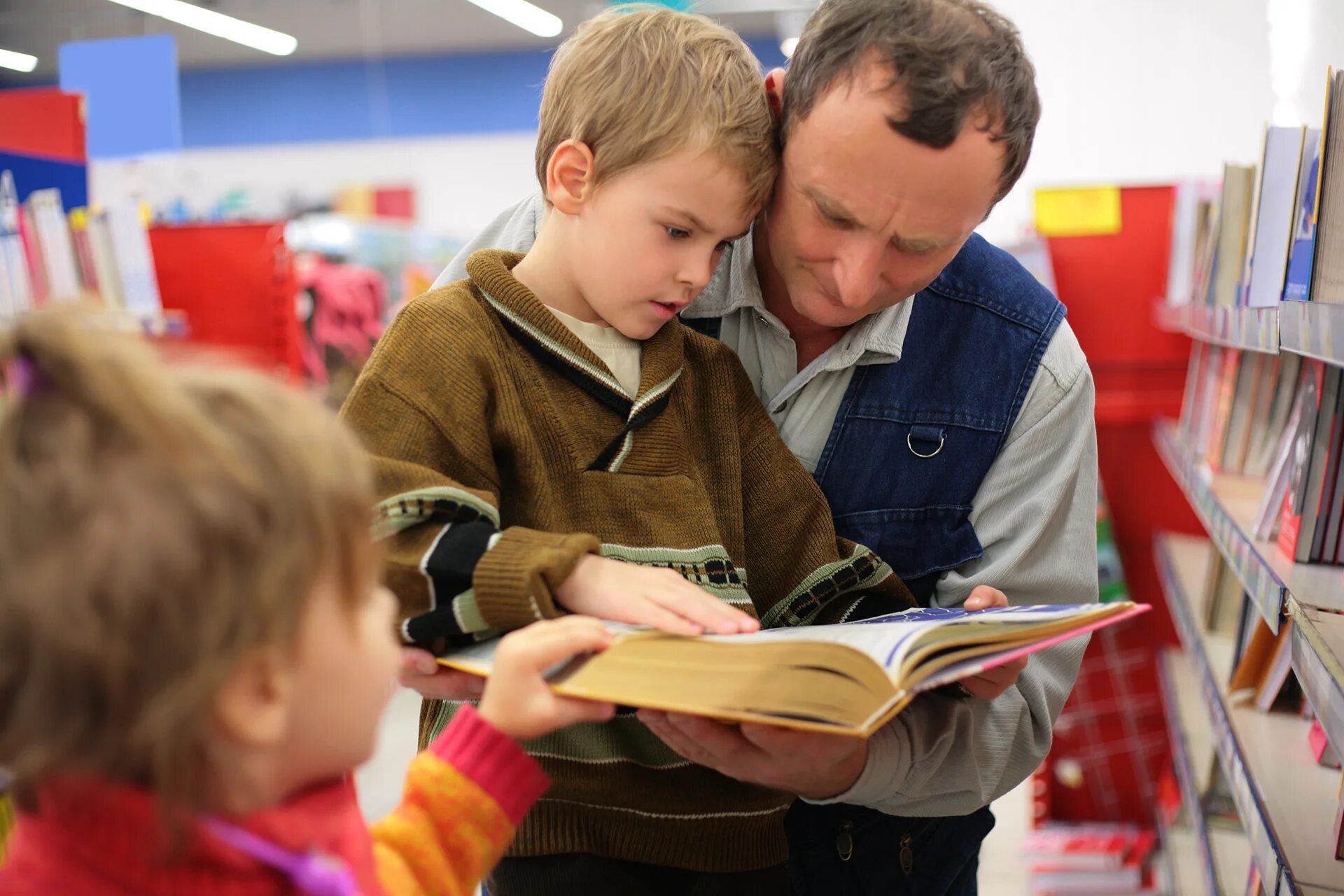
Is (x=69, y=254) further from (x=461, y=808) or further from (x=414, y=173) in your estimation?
(x=414, y=173)

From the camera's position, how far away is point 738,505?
1.35m

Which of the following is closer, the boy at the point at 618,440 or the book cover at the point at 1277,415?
the boy at the point at 618,440

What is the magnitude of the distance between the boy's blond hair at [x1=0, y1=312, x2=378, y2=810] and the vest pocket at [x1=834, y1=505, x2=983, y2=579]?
88 cm

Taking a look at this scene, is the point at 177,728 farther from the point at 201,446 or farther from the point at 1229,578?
the point at 1229,578

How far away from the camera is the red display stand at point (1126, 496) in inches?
138

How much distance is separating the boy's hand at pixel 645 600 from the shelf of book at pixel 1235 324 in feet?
2.16

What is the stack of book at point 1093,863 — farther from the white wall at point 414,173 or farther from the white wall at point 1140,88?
the white wall at point 414,173

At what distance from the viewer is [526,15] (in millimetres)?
10617

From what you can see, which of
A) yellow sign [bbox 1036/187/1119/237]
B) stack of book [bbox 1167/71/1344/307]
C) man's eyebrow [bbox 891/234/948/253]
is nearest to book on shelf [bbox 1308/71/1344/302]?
stack of book [bbox 1167/71/1344/307]

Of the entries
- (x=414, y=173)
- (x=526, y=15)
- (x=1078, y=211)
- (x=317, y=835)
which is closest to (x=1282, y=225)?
(x=317, y=835)

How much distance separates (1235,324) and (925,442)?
76 cm

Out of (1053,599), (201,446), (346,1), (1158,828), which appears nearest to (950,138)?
(1053,599)

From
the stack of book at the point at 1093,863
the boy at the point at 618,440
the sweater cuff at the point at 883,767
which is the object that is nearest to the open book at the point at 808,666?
the boy at the point at 618,440

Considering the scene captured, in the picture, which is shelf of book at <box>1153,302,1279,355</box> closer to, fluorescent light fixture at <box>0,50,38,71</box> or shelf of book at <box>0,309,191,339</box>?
shelf of book at <box>0,309,191,339</box>
